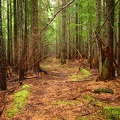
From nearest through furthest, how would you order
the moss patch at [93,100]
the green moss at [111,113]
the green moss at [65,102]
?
the green moss at [111,113] < the moss patch at [93,100] < the green moss at [65,102]

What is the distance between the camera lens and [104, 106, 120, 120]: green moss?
471 cm

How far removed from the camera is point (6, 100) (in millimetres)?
6438

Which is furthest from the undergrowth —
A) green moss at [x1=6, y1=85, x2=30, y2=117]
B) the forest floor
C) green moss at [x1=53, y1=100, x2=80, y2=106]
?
green moss at [x1=6, y1=85, x2=30, y2=117]

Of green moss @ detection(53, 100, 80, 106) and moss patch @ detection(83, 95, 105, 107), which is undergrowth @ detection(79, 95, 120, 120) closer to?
moss patch @ detection(83, 95, 105, 107)

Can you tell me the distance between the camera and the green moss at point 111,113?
15.5 feet

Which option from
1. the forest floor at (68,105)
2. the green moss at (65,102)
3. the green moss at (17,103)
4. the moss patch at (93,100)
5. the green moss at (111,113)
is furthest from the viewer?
the green moss at (65,102)

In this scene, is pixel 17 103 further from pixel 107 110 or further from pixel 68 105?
pixel 107 110

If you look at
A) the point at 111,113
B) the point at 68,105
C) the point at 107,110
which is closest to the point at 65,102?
the point at 68,105

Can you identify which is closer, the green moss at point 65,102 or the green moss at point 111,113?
the green moss at point 111,113

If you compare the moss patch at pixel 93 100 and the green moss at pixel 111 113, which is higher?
the moss patch at pixel 93 100

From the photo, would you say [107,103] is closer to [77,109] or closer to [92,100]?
[92,100]

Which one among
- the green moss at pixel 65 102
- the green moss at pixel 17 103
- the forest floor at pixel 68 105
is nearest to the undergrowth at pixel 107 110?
the forest floor at pixel 68 105

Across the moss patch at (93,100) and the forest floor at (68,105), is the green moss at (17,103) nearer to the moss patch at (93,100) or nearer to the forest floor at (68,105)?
the forest floor at (68,105)

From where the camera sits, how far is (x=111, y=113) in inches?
193
